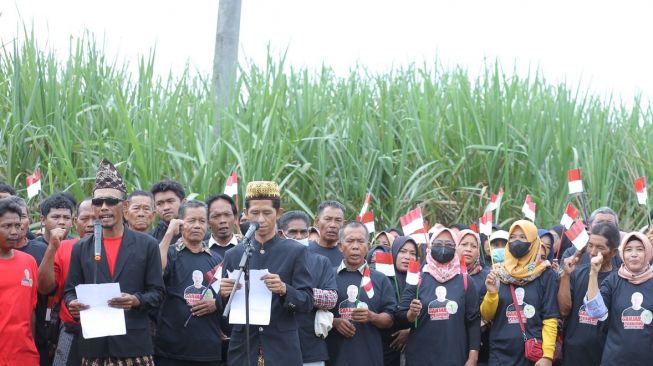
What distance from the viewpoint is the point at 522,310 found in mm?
7887

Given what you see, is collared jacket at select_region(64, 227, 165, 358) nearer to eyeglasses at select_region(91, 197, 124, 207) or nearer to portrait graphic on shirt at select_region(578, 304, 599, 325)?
eyeglasses at select_region(91, 197, 124, 207)

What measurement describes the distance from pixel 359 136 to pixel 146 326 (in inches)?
213

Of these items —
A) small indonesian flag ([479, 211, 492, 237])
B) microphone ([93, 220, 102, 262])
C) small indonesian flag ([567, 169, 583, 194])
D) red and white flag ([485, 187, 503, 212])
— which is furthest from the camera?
red and white flag ([485, 187, 503, 212])

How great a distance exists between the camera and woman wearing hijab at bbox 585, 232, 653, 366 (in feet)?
24.5

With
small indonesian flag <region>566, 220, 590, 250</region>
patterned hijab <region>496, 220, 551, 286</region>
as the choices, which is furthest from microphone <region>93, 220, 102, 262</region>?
small indonesian flag <region>566, 220, 590, 250</region>

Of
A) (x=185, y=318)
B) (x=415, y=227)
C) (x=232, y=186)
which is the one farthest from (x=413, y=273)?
(x=232, y=186)

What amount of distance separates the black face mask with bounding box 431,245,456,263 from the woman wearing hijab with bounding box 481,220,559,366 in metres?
0.32

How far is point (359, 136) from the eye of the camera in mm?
11898

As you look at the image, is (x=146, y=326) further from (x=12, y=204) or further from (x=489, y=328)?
(x=489, y=328)

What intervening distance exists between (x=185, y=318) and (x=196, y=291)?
0.18 meters

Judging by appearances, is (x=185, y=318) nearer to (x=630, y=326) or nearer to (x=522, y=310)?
(x=522, y=310)

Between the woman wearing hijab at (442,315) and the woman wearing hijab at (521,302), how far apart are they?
0.13 meters

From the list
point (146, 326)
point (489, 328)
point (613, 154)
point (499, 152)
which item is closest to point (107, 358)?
point (146, 326)

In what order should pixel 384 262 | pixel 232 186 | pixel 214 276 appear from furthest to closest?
1. pixel 232 186
2. pixel 384 262
3. pixel 214 276
